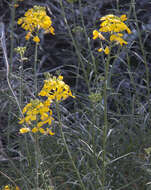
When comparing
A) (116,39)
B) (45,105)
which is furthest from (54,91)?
(116,39)

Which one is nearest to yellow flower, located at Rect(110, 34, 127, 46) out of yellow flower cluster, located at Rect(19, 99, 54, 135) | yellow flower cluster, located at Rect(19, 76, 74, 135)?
yellow flower cluster, located at Rect(19, 76, 74, 135)

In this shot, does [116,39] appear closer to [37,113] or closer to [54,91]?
[54,91]

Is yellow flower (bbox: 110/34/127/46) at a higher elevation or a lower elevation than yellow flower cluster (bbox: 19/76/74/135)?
higher

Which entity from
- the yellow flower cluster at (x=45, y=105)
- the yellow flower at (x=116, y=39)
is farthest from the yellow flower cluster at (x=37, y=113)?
the yellow flower at (x=116, y=39)

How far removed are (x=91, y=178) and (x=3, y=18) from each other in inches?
114

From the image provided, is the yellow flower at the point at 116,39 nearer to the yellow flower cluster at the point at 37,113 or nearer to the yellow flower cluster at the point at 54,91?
the yellow flower cluster at the point at 54,91

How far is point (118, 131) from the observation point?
3.13 metres

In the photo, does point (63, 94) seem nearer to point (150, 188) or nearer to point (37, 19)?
point (37, 19)

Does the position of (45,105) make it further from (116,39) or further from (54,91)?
(116,39)

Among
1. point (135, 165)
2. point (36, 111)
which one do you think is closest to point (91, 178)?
point (135, 165)

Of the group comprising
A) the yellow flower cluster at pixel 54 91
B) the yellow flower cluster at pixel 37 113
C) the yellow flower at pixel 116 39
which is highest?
the yellow flower at pixel 116 39

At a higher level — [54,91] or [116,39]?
[116,39]

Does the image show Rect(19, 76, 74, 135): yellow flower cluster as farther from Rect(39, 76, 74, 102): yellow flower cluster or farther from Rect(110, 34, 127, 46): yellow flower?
Rect(110, 34, 127, 46): yellow flower

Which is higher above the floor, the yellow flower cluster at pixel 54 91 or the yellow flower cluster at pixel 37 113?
the yellow flower cluster at pixel 54 91
